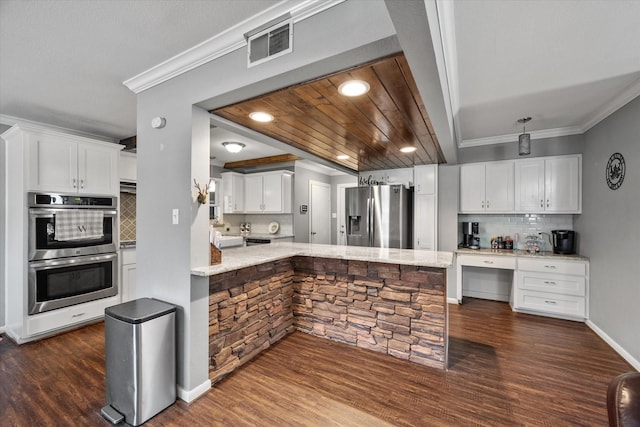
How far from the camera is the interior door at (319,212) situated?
6098 mm

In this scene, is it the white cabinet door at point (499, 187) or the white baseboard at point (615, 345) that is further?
the white cabinet door at point (499, 187)

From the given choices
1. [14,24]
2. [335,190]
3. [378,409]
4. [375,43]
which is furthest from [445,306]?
[335,190]

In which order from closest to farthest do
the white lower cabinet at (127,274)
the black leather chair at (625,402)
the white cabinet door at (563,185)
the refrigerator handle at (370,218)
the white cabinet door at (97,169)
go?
the black leather chair at (625,402) < the white cabinet door at (97,169) < the white cabinet door at (563,185) < the white lower cabinet at (127,274) < the refrigerator handle at (370,218)

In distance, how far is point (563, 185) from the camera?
3.72 metres

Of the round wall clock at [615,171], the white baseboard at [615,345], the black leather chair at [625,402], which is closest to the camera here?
the black leather chair at [625,402]

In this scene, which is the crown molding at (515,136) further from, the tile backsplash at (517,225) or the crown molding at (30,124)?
the crown molding at (30,124)

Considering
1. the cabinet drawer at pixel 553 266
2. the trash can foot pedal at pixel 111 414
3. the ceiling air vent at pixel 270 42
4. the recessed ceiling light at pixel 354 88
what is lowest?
the trash can foot pedal at pixel 111 414

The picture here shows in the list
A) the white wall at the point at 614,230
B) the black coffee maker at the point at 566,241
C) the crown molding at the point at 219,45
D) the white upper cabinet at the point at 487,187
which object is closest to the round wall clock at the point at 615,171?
the white wall at the point at 614,230

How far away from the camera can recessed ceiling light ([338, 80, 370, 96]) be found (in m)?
1.81

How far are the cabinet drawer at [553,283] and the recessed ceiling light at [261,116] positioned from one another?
3728mm

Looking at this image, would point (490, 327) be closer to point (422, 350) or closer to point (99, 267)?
point (422, 350)

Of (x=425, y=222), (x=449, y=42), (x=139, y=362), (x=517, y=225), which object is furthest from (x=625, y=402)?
(x=517, y=225)

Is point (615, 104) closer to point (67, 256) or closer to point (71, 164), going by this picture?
point (71, 164)

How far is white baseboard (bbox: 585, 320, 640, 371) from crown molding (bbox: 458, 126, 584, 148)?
2359 mm
